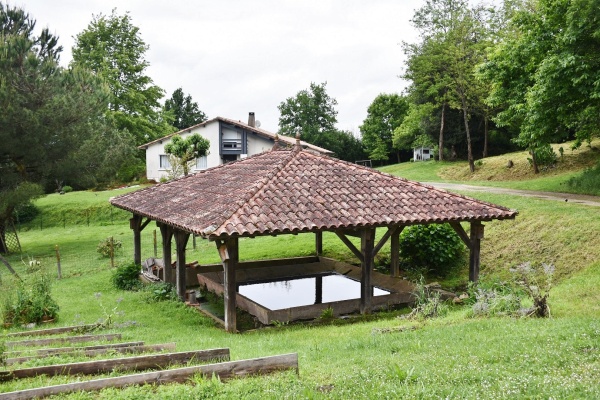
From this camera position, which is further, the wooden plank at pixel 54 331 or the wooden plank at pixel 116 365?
the wooden plank at pixel 54 331

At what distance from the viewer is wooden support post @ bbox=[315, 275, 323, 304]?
1459 cm

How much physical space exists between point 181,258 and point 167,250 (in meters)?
1.64

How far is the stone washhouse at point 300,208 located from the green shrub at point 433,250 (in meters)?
1.30

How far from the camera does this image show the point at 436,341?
7957mm

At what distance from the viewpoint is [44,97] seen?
24.0 metres

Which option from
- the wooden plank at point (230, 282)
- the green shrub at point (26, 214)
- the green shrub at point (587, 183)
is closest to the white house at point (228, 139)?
the green shrub at point (26, 214)

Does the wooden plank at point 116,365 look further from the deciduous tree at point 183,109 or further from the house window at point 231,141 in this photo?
the deciduous tree at point 183,109

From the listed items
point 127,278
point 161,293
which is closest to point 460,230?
point 161,293

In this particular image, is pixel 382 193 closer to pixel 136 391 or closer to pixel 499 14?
pixel 136 391

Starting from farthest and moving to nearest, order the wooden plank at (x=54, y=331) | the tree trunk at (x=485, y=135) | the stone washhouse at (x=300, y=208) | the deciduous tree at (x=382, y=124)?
1. the deciduous tree at (x=382, y=124)
2. the tree trunk at (x=485, y=135)
3. the stone washhouse at (x=300, y=208)
4. the wooden plank at (x=54, y=331)

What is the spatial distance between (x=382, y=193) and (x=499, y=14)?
30.1 metres

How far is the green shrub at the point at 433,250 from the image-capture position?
16.7 metres

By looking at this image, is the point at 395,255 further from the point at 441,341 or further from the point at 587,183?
the point at 587,183

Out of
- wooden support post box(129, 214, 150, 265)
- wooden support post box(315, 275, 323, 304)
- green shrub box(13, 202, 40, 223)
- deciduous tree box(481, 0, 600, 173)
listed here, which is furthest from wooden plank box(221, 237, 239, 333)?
green shrub box(13, 202, 40, 223)
